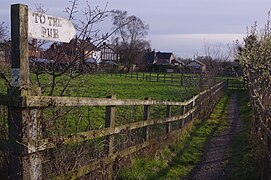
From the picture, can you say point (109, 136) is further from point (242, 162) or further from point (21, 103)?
point (242, 162)

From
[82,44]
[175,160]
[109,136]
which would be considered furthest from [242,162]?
[82,44]

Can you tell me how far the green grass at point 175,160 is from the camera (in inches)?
240

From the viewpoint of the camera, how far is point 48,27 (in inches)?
144

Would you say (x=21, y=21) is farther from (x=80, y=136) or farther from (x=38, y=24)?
(x=80, y=136)

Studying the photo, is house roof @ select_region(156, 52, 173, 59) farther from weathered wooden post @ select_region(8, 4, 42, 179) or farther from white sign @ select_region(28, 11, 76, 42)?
weathered wooden post @ select_region(8, 4, 42, 179)

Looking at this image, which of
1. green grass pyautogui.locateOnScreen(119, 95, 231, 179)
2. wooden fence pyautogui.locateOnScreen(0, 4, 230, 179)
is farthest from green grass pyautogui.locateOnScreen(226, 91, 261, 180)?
wooden fence pyautogui.locateOnScreen(0, 4, 230, 179)

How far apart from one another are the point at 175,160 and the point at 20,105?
5.10 metres

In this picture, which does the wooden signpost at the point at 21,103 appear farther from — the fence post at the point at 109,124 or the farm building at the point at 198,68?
the farm building at the point at 198,68

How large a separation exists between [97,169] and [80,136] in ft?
2.53

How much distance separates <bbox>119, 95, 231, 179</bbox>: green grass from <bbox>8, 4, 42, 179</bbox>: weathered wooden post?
2394 millimetres

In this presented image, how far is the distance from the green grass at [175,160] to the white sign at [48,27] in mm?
2632

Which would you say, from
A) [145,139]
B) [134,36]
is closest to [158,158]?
[145,139]

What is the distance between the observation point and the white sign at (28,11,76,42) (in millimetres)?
3520

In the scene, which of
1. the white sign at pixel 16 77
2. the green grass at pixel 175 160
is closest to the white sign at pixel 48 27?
the white sign at pixel 16 77
